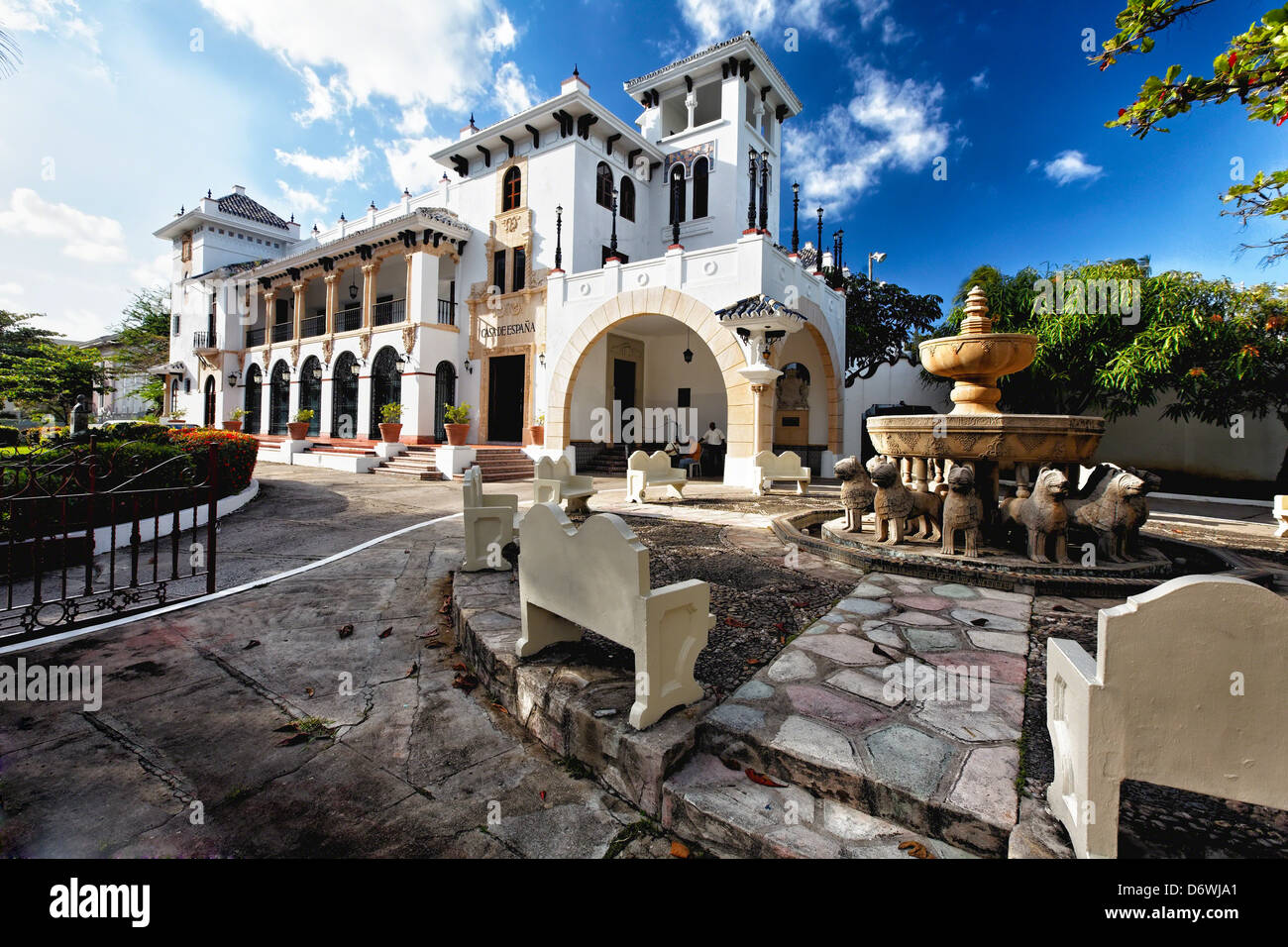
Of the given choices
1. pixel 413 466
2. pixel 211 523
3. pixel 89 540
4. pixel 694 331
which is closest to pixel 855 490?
pixel 211 523

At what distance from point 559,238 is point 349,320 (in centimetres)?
1170

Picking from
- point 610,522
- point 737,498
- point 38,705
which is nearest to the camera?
point 610,522

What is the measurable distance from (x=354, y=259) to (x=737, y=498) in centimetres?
1790

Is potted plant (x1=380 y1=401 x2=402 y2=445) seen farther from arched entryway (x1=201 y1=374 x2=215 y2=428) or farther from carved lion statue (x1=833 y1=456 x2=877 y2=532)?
arched entryway (x1=201 y1=374 x2=215 y2=428)

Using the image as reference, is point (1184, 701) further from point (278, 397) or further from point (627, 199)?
point (278, 397)

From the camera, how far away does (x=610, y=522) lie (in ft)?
7.63

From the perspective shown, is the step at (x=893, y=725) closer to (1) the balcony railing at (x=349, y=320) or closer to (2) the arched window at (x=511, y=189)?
(2) the arched window at (x=511, y=189)

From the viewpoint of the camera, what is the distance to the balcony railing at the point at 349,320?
21547mm

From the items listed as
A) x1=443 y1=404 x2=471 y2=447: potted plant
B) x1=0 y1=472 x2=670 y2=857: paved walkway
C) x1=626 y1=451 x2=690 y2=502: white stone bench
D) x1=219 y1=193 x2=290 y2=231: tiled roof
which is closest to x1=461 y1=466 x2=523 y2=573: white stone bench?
x1=0 y1=472 x2=670 y2=857: paved walkway

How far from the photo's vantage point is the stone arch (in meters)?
12.4

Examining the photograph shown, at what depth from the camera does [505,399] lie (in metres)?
18.1
